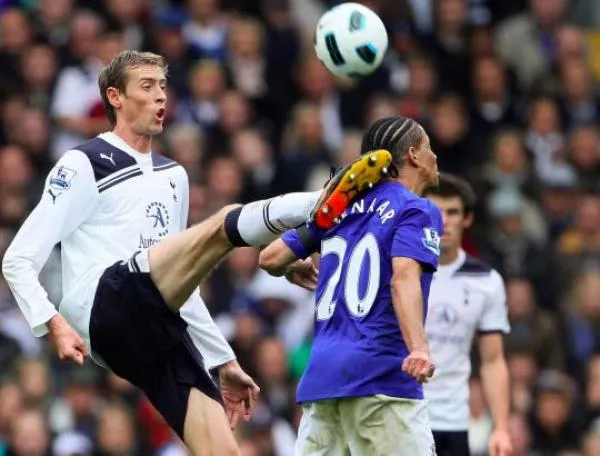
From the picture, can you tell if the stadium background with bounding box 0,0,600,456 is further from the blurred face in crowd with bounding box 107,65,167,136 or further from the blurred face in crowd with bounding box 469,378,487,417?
the blurred face in crowd with bounding box 107,65,167,136

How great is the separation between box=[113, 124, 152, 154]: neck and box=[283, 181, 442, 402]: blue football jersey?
144cm

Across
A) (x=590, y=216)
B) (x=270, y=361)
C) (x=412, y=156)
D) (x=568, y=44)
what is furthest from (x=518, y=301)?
(x=412, y=156)

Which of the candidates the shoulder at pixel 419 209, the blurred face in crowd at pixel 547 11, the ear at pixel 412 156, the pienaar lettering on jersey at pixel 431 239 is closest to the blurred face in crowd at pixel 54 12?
the blurred face in crowd at pixel 547 11

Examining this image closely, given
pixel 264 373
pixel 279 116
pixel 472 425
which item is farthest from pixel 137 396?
pixel 279 116

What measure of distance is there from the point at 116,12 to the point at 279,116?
5.81ft

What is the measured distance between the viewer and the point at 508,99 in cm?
1769

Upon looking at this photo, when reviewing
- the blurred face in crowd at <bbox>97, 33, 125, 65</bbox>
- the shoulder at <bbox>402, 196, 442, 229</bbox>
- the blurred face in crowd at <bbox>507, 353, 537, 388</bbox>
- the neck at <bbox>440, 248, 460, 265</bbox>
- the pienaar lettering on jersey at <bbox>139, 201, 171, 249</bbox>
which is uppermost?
the shoulder at <bbox>402, 196, 442, 229</bbox>

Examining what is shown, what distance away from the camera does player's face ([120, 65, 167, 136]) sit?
32.3 ft

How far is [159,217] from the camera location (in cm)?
975

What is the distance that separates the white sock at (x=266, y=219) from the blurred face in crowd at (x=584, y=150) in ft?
27.4

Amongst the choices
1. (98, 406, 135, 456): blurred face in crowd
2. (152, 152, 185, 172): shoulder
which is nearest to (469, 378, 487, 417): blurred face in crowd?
(98, 406, 135, 456): blurred face in crowd

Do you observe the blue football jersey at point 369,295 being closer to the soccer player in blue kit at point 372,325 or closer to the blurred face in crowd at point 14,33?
the soccer player in blue kit at point 372,325

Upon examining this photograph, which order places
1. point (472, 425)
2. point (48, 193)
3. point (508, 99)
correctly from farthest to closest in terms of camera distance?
point (508, 99)
point (472, 425)
point (48, 193)

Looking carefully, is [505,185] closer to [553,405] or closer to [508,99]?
[508,99]
